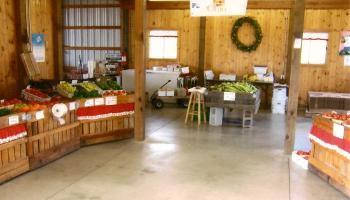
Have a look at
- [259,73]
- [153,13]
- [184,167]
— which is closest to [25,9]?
[153,13]

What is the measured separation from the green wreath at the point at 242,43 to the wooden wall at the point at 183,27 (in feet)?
4.48

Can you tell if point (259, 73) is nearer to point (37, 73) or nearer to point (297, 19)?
point (297, 19)

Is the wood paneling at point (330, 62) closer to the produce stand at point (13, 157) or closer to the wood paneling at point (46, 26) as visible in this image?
the wood paneling at point (46, 26)

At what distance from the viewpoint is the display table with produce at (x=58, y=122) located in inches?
203

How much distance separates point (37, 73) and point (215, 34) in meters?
6.12

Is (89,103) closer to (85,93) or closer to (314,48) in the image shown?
(85,93)

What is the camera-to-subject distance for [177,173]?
18.2ft

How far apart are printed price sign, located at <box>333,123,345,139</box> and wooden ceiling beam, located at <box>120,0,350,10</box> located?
7308 mm

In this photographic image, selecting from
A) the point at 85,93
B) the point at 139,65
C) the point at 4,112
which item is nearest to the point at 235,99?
the point at 139,65

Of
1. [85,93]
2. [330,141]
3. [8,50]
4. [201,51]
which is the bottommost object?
[330,141]

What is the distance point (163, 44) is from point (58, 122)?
7453mm

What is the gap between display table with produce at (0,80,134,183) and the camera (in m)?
5.16

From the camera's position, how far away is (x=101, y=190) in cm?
484

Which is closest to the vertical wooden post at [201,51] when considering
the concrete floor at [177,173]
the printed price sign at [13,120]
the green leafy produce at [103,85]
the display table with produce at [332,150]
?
the concrete floor at [177,173]
